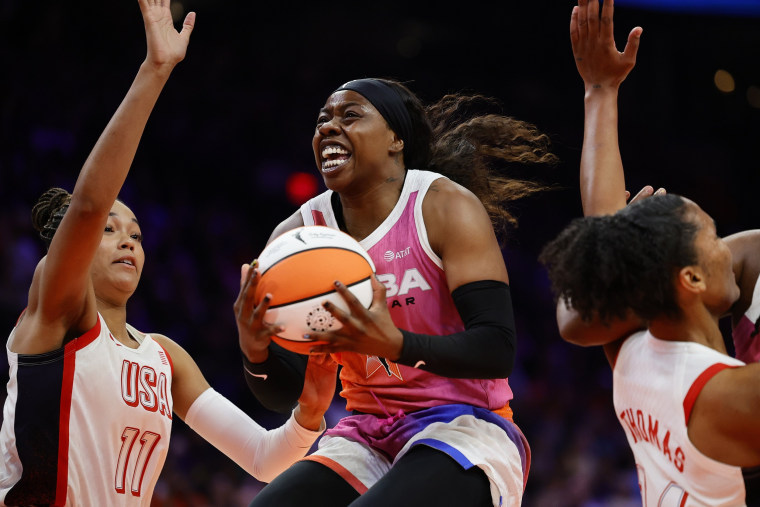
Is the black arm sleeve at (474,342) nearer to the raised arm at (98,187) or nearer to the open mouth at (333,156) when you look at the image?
the open mouth at (333,156)

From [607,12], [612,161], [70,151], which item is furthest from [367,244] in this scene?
[70,151]

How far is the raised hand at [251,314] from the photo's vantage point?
2.52 metres

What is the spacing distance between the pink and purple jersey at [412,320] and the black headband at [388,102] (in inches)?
16.4

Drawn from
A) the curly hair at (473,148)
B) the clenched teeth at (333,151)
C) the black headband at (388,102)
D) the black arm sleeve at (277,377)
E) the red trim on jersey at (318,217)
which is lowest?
the black arm sleeve at (277,377)

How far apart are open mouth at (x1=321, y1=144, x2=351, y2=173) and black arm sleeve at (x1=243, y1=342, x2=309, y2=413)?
2.38 feet

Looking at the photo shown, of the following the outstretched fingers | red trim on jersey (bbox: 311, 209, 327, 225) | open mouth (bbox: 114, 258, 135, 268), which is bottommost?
open mouth (bbox: 114, 258, 135, 268)

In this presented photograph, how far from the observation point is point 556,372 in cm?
927

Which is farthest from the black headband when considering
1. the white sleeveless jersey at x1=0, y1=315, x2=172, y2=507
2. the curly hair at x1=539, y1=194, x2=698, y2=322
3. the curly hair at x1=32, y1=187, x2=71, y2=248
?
the white sleeveless jersey at x1=0, y1=315, x2=172, y2=507

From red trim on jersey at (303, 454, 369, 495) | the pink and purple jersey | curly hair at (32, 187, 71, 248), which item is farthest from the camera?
curly hair at (32, 187, 71, 248)

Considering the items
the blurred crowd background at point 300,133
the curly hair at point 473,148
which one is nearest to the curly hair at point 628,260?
the curly hair at point 473,148

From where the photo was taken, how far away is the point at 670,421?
7.74ft

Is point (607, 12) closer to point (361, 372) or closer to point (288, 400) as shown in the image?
point (361, 372)

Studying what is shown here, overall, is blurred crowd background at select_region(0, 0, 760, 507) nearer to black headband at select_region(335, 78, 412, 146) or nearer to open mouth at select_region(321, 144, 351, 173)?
black headband at select_region(335, 78, 412, 146)

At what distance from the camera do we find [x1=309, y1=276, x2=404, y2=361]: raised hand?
7.98ft
